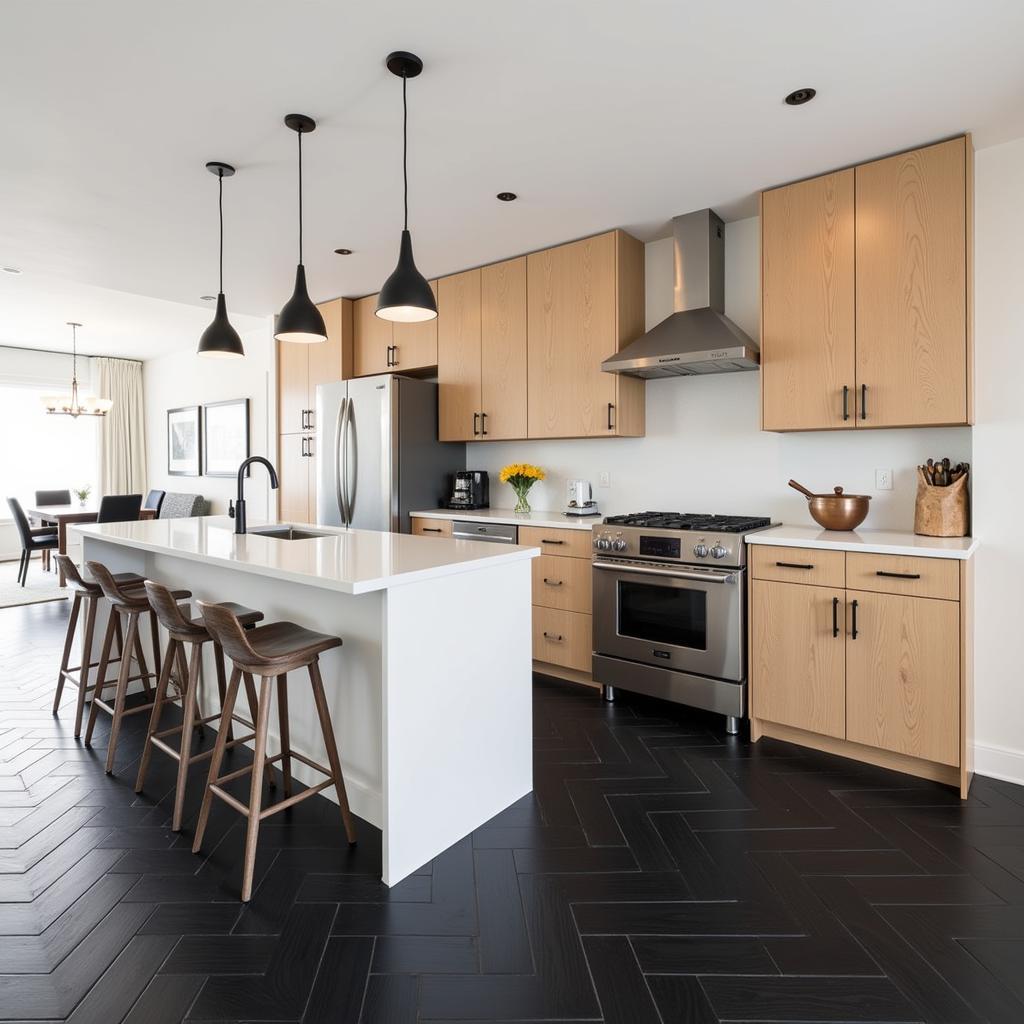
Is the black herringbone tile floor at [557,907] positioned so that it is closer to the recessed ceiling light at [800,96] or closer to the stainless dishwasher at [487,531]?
the stainless dishwasher at [487,531]

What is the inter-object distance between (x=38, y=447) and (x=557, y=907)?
8981 millimetres

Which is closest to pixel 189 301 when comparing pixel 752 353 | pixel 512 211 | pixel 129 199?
pixel 129 199

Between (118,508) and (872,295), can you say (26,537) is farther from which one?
(872,295)

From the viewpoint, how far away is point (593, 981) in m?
1.56

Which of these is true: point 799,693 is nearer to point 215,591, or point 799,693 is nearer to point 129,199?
point 215,591

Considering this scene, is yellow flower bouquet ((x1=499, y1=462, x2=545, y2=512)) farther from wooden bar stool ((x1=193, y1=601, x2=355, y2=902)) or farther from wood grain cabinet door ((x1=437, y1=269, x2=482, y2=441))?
wooden bar stool ((x1=193, y1=601, x2=355, y2=902))

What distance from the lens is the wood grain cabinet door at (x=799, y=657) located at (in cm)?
271

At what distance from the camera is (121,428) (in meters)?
8.70

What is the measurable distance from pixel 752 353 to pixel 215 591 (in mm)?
2752

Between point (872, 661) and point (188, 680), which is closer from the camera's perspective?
point (188, 680)

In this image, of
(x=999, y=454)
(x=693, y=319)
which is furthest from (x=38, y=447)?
(x=999, y=454)

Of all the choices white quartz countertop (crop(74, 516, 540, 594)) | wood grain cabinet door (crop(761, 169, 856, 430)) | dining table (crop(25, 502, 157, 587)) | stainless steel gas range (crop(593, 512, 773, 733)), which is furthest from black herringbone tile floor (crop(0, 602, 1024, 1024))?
dining table (crop(25, 502, 157, 587))

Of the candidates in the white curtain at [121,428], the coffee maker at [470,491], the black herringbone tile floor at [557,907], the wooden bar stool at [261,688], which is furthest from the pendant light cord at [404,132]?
the white curtain at [121,428]

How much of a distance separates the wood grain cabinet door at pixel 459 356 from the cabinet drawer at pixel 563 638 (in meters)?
1.36
